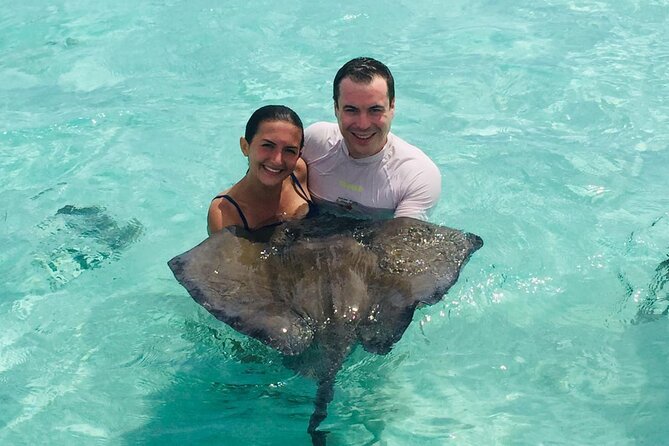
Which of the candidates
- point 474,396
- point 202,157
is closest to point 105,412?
point 474,396

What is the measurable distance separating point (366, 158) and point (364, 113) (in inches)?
16.8

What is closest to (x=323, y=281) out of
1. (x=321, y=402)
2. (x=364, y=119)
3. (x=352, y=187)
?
(x=321, y=402)

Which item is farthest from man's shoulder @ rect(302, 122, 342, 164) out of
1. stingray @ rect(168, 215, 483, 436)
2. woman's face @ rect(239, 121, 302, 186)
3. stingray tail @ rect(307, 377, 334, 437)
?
stingray tail @ rect(307, 377, 334, 437)

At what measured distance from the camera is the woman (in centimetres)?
476

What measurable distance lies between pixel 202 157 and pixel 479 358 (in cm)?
408

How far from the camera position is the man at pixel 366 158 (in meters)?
4.96

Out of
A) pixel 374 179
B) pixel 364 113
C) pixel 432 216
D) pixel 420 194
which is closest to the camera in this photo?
pixel 364 113

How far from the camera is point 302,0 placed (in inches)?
481

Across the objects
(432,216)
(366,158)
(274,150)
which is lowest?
(432,216)

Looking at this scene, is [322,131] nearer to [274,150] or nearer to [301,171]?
[301,171]

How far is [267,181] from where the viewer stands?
4855mm

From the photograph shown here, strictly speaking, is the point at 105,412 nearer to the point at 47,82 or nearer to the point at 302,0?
the point at 47,82

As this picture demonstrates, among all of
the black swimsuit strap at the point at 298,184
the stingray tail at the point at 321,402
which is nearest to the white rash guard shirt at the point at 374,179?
the black swimsuit strap at the point at 298,184

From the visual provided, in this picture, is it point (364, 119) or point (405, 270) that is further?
point (364, 119)
